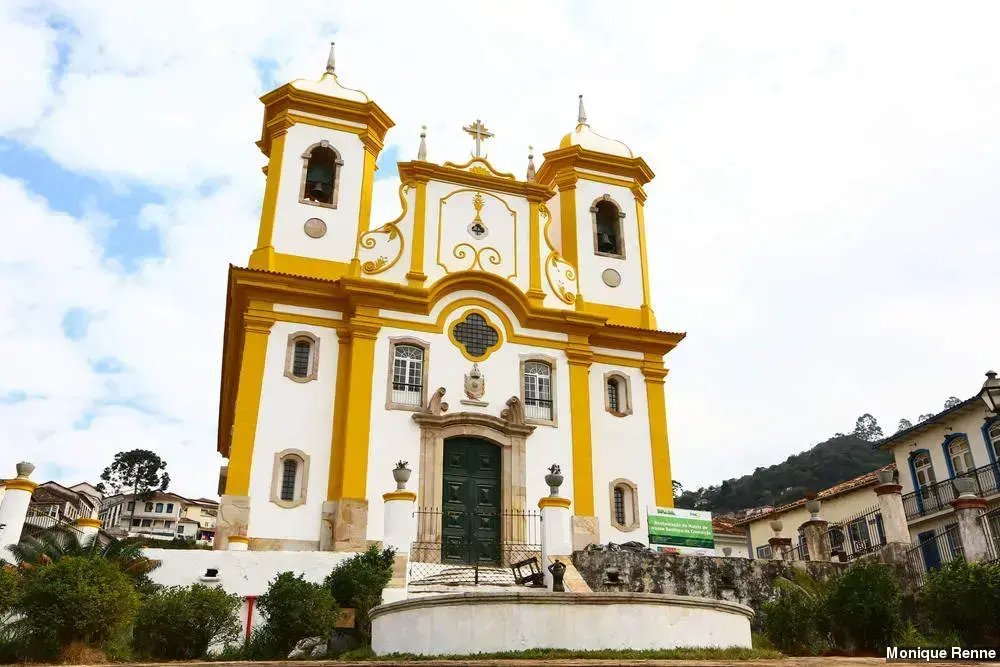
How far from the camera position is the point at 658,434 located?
21672 mm

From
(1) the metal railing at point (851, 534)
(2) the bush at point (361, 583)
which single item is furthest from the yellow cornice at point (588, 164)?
(2) the bush at point (361, 583)

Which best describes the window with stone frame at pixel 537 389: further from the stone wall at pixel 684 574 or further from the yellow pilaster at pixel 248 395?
the yellow pilaster at pixel 248 395

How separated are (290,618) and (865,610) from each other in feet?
25.9

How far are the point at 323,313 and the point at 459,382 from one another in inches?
140

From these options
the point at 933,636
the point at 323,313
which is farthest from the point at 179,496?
the point at 933,636

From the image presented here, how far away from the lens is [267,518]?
17.8 meters

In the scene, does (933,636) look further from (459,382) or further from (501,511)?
(459,382)

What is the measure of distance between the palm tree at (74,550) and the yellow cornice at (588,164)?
1551 cm

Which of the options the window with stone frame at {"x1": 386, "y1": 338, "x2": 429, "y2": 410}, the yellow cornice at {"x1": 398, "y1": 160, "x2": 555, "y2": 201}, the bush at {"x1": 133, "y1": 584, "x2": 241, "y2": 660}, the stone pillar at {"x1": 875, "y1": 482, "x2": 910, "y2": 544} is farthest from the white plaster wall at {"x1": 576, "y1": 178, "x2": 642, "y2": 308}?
the bush at {"x1": 133, "y1": 584, "x2": 241, "y2": 660}

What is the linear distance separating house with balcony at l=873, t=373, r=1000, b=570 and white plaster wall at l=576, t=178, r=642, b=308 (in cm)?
1130

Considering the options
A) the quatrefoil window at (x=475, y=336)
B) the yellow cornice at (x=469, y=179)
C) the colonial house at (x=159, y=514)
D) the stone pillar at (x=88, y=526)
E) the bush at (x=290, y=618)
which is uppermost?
the colonial house at (x=159, y=514)

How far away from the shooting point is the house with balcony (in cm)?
2645

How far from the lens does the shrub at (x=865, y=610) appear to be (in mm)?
12109

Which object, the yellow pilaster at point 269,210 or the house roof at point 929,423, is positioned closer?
the yellow pilaster at point 269,210
